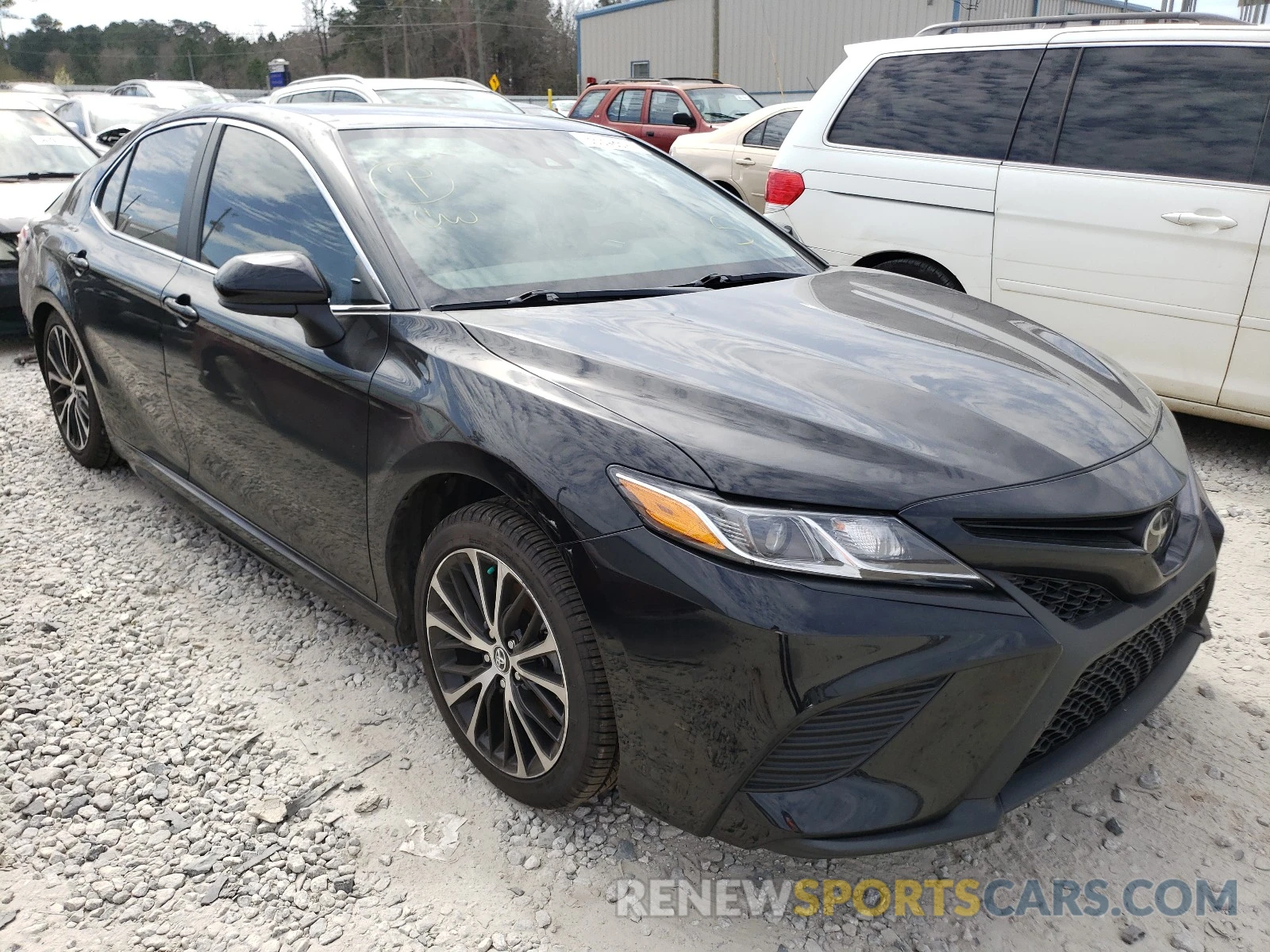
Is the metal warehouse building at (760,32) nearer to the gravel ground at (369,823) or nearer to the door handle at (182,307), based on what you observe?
the door handle at (182,307)

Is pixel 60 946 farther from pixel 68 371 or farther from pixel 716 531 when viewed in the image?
pixel 68 371

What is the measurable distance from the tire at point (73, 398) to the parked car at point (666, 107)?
32.9ft

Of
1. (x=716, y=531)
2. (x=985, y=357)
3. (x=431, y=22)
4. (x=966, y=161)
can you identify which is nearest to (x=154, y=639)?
(x=716, y=531)

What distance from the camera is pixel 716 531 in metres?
1.76

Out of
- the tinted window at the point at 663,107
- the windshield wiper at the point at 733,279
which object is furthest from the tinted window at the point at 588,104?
the windshield wiper at the point at 733,279

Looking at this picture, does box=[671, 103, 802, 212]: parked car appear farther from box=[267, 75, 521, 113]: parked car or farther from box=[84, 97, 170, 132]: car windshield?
box=[84, 97, 170, 132]: car windshield

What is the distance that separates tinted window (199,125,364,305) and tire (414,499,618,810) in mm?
782

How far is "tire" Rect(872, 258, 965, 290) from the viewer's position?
484 centimetres

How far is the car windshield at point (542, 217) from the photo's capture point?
2.55m

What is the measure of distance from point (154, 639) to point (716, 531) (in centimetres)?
217

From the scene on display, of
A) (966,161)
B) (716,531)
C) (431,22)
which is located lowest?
(716,531)

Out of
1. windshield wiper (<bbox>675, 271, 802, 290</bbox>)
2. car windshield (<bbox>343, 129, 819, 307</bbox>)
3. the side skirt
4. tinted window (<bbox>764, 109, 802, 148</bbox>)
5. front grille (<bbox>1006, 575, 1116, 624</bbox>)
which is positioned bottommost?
the side skirt

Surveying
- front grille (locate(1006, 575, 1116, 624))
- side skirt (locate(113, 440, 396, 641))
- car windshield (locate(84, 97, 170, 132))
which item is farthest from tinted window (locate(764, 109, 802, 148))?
car windshield (locate(84, 97, 170, 132))

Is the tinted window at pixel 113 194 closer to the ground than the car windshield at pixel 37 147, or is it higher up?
closer to the ground
